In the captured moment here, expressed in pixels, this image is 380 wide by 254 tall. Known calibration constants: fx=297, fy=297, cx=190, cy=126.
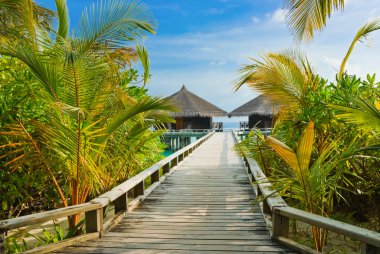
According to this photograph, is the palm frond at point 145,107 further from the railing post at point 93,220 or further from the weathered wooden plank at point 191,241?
Result: the weathered wooden plank at point 191,241

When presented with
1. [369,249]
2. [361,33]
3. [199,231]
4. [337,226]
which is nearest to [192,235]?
[199,231]

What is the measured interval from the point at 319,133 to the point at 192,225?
2222 millimetres

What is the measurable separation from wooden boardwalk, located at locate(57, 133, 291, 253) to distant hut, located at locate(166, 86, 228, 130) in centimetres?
2310

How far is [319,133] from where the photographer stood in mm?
4117

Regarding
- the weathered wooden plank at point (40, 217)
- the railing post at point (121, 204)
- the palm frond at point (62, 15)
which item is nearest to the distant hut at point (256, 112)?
the palm frond at point (62, 15)

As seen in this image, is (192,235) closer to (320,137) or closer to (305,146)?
(305,146)

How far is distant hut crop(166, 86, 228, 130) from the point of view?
28266mm

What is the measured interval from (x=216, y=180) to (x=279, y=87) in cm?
211

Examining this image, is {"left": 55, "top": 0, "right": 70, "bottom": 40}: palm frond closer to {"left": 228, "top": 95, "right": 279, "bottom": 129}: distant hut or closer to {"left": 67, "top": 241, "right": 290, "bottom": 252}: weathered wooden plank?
{"left": 67, "top": 241, "right": 290, "bottom": 252}: weathered wooden plank

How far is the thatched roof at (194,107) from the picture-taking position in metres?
27.6

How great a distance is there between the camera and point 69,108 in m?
2.43

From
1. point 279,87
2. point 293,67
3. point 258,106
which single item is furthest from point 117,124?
point 258,106

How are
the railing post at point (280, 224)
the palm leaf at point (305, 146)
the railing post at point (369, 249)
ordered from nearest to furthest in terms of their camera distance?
the railing post at point (369, 249)
the palm leaf at point (305, 146)
the railing post at point (280, 224)

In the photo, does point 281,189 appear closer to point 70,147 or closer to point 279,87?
point 70,147
